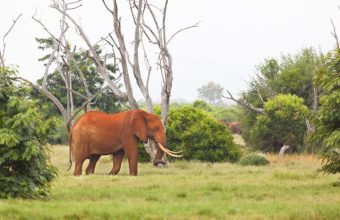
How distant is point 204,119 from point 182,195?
46.3 ft

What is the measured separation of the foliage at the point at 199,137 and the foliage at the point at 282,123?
5.28 m

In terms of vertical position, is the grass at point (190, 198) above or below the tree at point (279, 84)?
below

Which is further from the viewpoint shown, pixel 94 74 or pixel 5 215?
pixel 94 74

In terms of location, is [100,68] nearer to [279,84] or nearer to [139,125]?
[139,125]

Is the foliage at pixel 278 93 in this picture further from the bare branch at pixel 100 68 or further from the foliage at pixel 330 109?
the foliage at pixel 330 109

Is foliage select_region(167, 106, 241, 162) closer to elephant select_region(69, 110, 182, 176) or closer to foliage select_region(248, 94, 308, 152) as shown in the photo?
foliage select_region(248, 94, 308, 152)

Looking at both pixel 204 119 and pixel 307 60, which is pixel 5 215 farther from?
pixel 307 60

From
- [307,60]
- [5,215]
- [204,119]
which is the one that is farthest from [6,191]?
[307,60]

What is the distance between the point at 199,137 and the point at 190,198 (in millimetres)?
13914

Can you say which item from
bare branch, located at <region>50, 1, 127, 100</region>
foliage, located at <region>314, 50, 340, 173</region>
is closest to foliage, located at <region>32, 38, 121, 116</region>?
bare branch, located at <region>50, 1, 127, 100</region>

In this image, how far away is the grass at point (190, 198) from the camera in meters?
10.9

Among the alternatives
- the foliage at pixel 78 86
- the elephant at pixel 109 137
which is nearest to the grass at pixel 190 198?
the elephant at pixel 109 137

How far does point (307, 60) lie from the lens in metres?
38.6

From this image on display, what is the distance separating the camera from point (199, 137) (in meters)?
27.4
